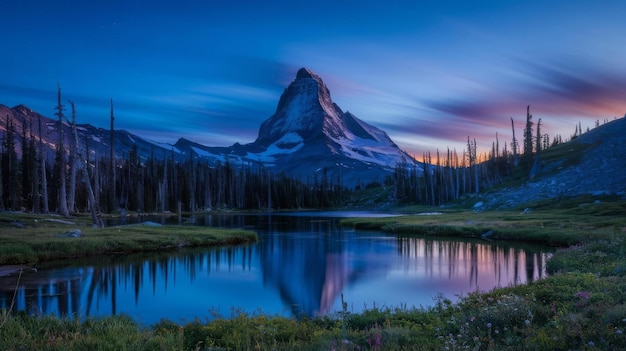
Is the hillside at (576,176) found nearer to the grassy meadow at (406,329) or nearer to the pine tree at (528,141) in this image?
the pine tree at (528,141)

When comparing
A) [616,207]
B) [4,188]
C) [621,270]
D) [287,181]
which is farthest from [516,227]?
[287,181]

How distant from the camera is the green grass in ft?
96.6

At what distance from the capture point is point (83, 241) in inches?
1323

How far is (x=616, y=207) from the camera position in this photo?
178ft

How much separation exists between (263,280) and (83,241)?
622 inches

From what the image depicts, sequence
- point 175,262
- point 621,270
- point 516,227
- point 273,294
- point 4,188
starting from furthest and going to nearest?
point 4,188
point 516,227
point 175,262
point 273,294
point 621,270

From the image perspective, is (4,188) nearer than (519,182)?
Yes

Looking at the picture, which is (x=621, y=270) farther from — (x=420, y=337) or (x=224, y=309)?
(x=224, y=309)

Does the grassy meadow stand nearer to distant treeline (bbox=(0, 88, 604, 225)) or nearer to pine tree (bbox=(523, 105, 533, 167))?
distant treeline (bbox=(0, 88, 604, 225))

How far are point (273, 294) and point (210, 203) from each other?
128m

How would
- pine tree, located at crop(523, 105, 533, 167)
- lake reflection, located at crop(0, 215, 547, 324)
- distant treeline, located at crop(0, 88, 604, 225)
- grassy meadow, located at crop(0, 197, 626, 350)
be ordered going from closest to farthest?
grassy meadow, located at crop(0, 197, 626, 350) → lake reflection, located at crop(0, 215, 547, 324) → distant treeline, located at crop(0, 88, 604, 225) → pine tree, located at crop(523, 105, 533, 167)

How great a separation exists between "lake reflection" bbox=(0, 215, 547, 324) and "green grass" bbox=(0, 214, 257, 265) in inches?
91.1

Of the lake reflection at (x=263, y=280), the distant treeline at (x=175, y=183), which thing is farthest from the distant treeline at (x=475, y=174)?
the lake reflection at (x=263, y=280)

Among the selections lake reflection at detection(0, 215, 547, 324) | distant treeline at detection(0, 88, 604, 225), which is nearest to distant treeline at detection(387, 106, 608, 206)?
distant treeline at detection(0, 88, 604, 225)
